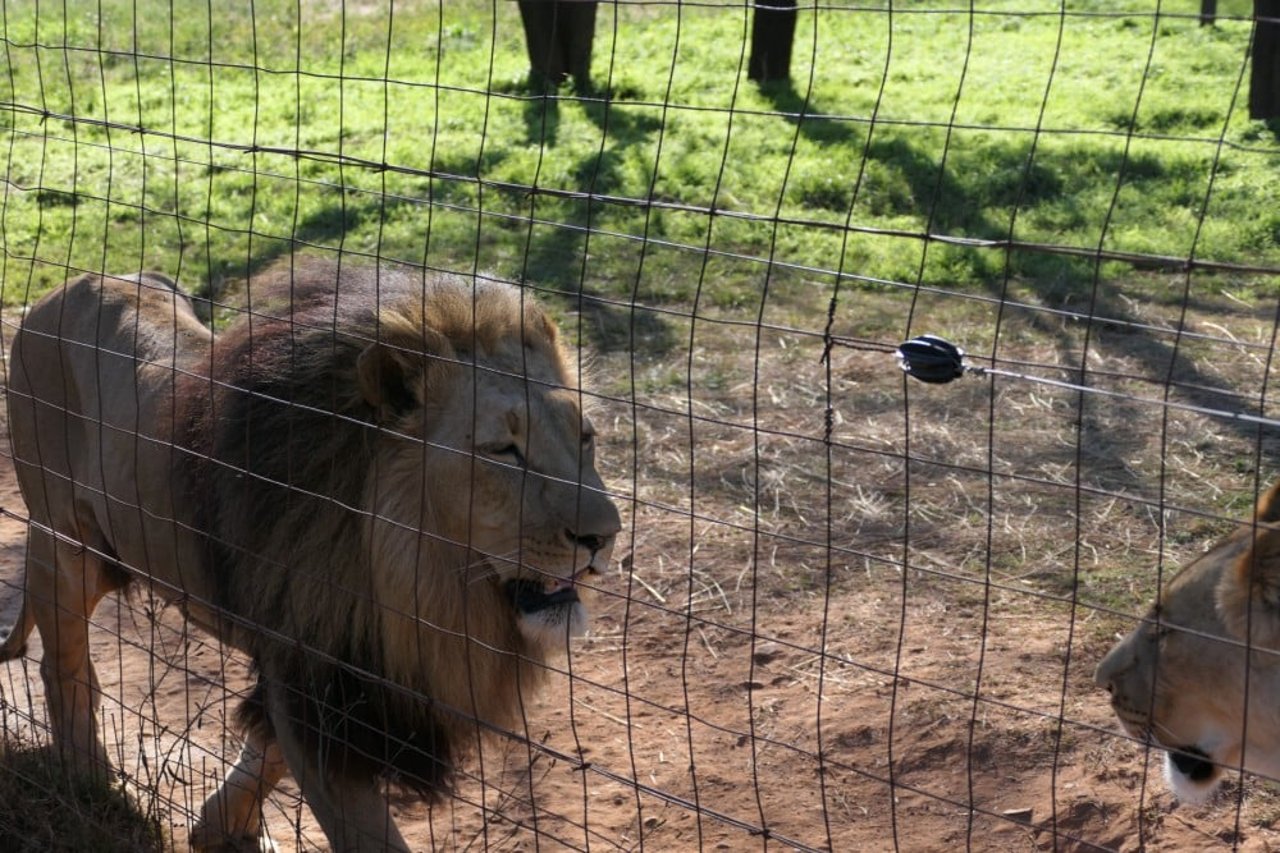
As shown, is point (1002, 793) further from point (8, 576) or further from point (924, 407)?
point (8, 576)

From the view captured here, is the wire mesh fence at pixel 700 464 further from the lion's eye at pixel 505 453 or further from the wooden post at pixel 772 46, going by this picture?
the wooden post at pixel 772 46

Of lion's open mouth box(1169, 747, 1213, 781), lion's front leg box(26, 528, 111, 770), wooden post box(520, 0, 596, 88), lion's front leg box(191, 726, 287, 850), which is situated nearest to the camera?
lion's open mouth box(1169, 747, 1213, 781)

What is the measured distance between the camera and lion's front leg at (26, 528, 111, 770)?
3.97m

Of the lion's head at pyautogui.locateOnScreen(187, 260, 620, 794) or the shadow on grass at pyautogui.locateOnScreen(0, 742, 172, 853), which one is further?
the shadow on grass at pyautogui.locateOnScreen(0, 742, 172, 853)

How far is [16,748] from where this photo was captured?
3912mm

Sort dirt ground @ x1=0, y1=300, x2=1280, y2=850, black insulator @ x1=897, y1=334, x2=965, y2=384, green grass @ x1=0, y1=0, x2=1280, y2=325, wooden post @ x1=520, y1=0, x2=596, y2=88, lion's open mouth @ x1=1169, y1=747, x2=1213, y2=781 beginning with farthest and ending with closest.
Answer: wooden post @ x1=520, y1=0, x2=596, y2=88
green grass @ x1=0, y1=0, x2=1280, y2=325
dirt ground @ x1=0, y1=300, x2=1280, y2=850
lion's open mouth @ x1=1169, y1=747, x2=1213, y2=781
black insulator @ x1=897, y1=334, x2=965, y2=384

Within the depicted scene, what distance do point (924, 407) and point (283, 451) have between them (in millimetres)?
3256

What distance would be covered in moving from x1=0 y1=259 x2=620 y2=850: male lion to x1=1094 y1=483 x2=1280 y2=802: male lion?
3.48 feet

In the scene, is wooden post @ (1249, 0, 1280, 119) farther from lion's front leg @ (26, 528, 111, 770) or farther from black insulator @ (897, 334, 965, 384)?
black insulator @ (897, 334, 965, 384)

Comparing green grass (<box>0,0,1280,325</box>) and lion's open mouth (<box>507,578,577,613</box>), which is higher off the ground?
lion's open mouth (<box>507,578,577,613</box>)

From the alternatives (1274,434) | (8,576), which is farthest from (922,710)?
(8,576)

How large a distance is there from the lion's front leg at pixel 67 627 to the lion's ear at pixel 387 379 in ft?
4.22

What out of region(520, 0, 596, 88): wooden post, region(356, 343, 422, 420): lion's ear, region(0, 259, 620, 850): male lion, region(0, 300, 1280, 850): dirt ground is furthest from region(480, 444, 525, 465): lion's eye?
region(520, 0, 596, 88): wooden post

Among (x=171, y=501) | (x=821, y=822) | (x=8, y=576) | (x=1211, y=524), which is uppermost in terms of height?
(x=171, y=501)
